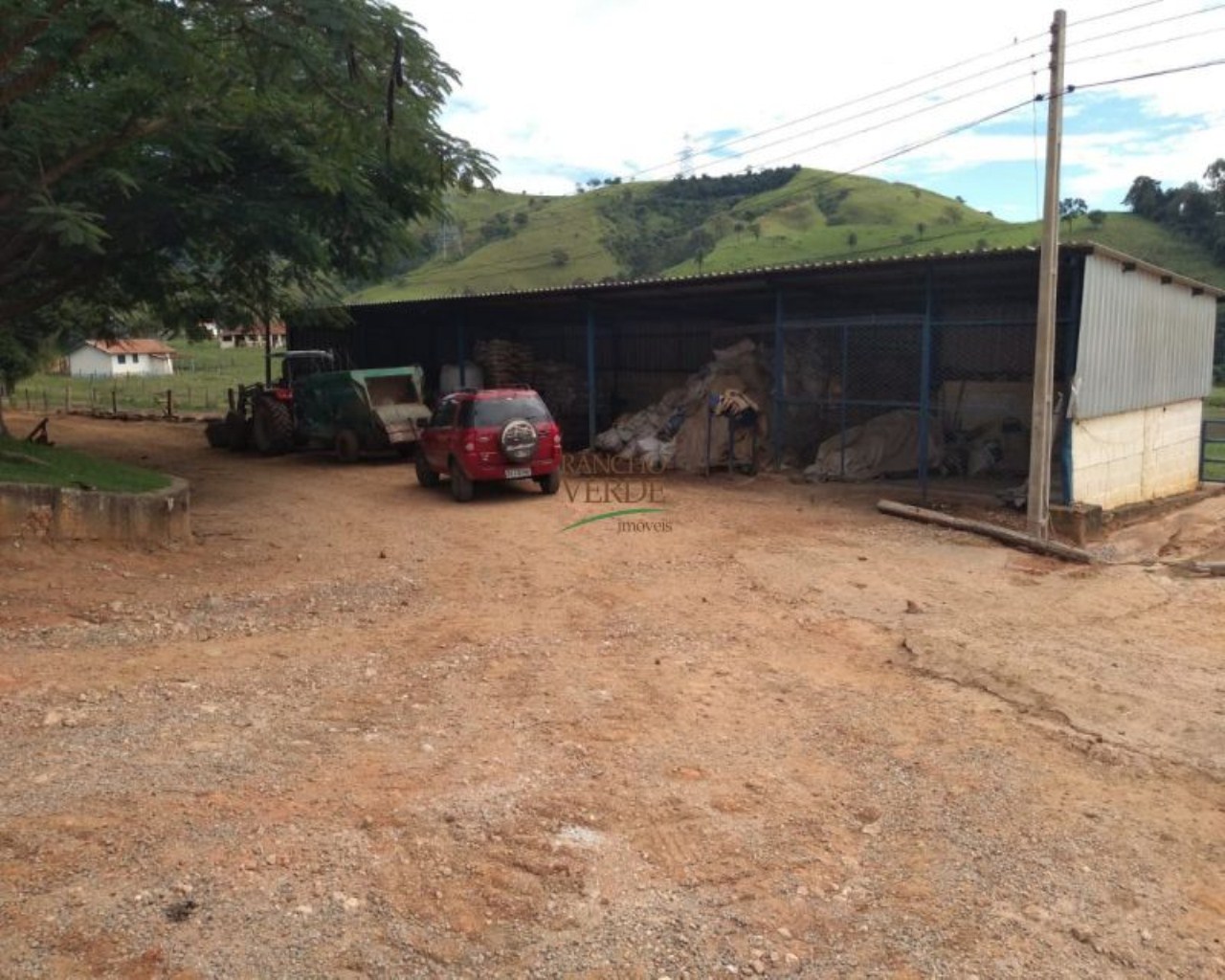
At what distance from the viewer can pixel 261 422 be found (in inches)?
826

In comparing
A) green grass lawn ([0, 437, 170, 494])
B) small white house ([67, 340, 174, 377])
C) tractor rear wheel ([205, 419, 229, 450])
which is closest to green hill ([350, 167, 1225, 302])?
small white house ([67, 340, 174, 377])

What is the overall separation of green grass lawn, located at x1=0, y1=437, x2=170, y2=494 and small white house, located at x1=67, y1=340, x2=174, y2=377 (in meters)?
68.0

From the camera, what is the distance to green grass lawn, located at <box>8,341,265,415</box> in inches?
1458

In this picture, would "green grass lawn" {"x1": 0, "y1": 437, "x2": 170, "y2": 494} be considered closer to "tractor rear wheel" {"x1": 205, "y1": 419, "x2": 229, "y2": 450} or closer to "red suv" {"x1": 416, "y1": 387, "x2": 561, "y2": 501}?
"red suv" {"x1": 416, "y1": 387, "x2": 561, "y2": 501}

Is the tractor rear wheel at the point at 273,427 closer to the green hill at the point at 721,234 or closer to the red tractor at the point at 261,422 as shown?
the red tractor at the point at 261,422

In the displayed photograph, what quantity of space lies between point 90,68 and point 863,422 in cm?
1375

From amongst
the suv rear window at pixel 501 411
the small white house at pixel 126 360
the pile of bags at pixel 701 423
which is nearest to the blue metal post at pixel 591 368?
the pile of bags at pixel 701 423

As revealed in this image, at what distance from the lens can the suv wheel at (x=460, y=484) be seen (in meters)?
14.1

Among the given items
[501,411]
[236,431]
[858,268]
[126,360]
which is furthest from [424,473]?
[126,360]

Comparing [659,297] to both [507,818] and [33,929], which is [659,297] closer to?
[507,818]

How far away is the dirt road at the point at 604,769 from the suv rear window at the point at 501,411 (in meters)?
4.08

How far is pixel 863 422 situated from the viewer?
58.3ft

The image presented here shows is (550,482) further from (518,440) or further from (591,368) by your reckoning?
(591,368)

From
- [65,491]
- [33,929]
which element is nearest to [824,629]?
[33,929]
